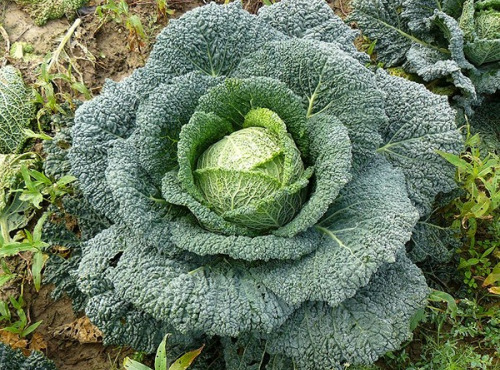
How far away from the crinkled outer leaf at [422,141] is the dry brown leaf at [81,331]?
2054 mm

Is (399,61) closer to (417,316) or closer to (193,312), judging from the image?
(417,316)

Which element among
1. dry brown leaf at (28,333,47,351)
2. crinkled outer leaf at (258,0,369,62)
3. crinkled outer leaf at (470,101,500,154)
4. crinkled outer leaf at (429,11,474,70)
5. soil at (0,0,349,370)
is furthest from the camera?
soil at (0,0,349,370)

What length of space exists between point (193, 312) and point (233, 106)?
41.5 inches

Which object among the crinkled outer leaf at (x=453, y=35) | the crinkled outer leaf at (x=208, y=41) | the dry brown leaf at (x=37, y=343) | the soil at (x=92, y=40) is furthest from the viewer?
the soil at (x=92, y=40)

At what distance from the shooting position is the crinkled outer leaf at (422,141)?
2.62 metres

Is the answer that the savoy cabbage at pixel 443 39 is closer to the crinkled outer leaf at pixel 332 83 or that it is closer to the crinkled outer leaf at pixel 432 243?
the crinkled outer leaf at pixel 432 243

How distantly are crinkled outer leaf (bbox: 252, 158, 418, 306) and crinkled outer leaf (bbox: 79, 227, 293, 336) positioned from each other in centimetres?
11

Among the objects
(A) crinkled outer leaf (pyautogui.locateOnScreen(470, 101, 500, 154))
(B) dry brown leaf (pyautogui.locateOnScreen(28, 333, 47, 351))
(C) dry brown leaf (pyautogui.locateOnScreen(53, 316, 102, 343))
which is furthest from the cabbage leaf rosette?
(A) crinkled outer leaf (pyautogui.locateOnScreen(470, 101, 500, 154))

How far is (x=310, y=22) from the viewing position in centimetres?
284

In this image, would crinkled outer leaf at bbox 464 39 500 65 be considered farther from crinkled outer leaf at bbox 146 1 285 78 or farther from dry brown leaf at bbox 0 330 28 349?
dry brown leaf at bbox 0 330 28 349

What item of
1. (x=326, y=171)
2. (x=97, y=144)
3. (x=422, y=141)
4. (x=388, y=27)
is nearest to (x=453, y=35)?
(x=388, y=27)

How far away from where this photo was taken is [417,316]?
8.68ft

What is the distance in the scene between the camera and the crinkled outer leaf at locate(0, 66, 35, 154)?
3.48 m

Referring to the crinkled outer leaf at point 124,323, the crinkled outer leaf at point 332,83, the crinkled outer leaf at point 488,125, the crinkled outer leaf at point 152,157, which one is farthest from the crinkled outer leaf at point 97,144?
the crinkled outer leaf at point 488,125
